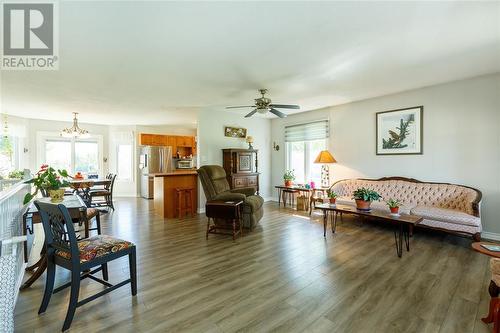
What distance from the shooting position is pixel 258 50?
2.75 metres

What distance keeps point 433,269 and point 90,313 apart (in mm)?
3490

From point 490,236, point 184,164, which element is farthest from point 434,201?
point 184,164

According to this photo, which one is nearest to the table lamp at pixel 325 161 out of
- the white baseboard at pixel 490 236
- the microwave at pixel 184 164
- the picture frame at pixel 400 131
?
the picture frame at pixel 400 131

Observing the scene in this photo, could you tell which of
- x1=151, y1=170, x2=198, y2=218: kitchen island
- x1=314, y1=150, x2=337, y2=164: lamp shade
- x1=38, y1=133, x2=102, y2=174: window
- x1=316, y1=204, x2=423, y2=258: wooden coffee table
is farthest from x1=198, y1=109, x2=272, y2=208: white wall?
x1=38, y1=133, x2=102, y2=174: window

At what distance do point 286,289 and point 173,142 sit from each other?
7403 millimetres

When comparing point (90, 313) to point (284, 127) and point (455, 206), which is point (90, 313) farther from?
point (284, 127)

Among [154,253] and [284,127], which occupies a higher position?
[284,127]

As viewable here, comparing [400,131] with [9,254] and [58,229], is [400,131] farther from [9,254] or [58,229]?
[9,254]

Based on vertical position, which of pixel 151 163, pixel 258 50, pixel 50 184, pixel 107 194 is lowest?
pixel 107 194

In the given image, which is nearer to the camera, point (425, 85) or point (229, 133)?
point (425, 85)

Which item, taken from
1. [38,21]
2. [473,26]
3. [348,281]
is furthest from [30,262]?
[473,26]

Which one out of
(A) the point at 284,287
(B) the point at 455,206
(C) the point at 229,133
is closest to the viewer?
(A) the point at 284,287

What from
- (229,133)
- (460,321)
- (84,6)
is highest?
(84,6)

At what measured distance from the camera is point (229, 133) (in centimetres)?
625
